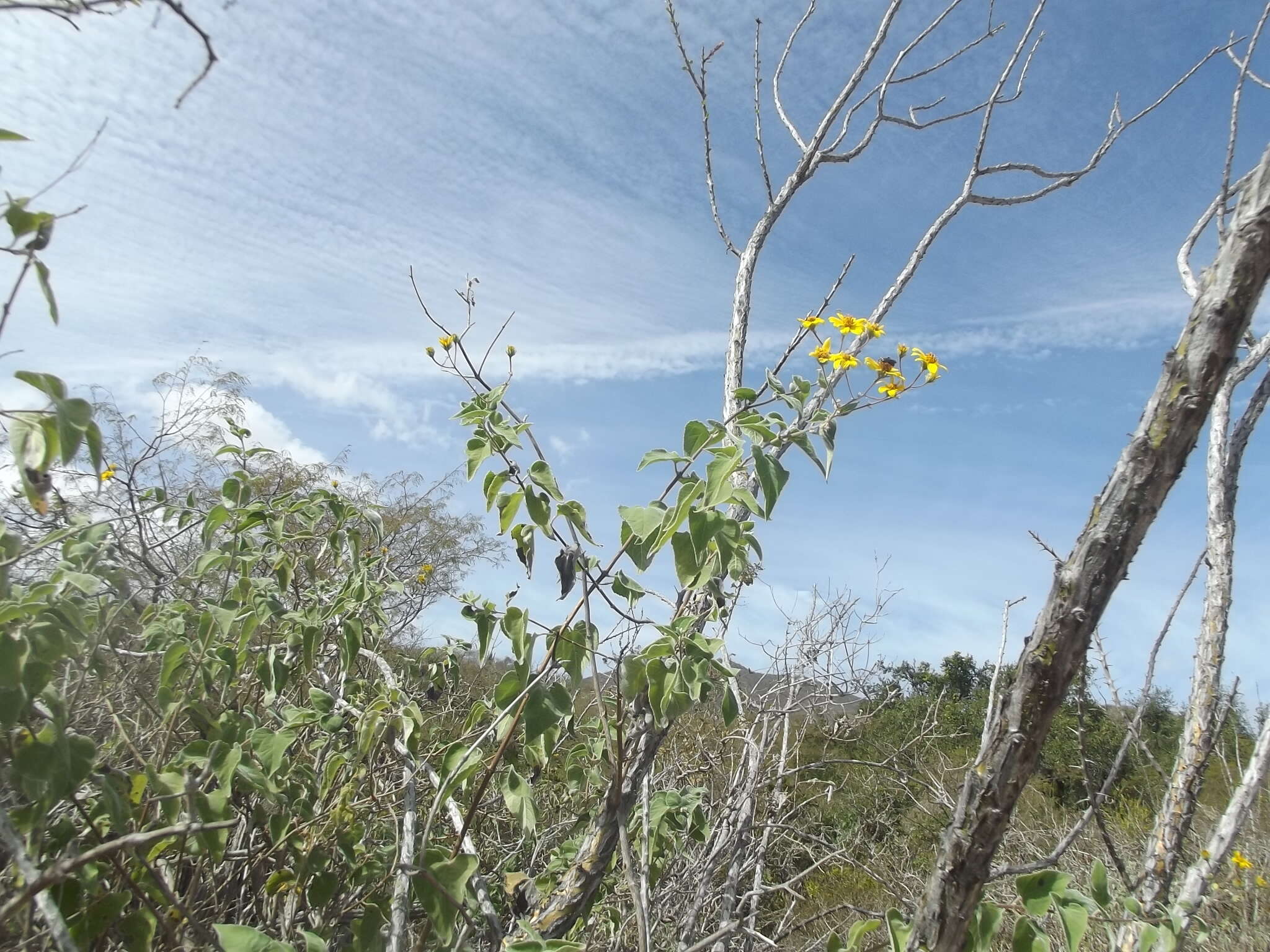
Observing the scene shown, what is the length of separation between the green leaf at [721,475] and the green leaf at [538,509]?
28 centimetres

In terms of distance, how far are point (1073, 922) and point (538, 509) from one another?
2.82 feet

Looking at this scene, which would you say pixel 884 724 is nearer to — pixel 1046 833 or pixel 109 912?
pixel 1046 833

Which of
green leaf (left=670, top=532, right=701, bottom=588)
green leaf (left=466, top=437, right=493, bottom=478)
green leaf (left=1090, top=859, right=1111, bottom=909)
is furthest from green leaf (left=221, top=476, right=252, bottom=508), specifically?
→ green leaf (left=1090, top=859, right=1111, bottom=909)

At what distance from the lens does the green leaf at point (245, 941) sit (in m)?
0.98

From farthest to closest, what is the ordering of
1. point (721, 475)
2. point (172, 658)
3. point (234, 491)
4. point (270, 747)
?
point (234, 491), point (172, 658), point (270, 747), point (721, 475)

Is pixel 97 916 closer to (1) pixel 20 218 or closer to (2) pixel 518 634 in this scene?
(2) pixel 518 634

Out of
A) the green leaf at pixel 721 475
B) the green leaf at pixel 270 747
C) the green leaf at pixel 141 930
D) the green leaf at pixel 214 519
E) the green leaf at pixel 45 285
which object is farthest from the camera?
the green leaf at pixel 214 519

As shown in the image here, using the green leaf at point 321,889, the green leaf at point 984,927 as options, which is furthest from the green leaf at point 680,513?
the green leaf at point 321,889

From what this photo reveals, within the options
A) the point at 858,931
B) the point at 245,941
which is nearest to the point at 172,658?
the point at 245,941

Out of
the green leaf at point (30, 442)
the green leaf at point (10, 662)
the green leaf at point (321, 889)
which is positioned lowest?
the green leaf at point (321, 889)

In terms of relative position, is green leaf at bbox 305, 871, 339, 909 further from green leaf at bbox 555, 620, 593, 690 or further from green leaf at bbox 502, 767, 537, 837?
green leaf at bbox 555, 620, 593, 690

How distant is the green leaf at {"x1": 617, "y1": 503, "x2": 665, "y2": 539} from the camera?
1.16m

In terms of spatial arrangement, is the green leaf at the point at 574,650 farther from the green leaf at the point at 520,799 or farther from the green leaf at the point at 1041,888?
the green leaf at the point at 1041,888

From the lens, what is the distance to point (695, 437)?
4.19 feet
